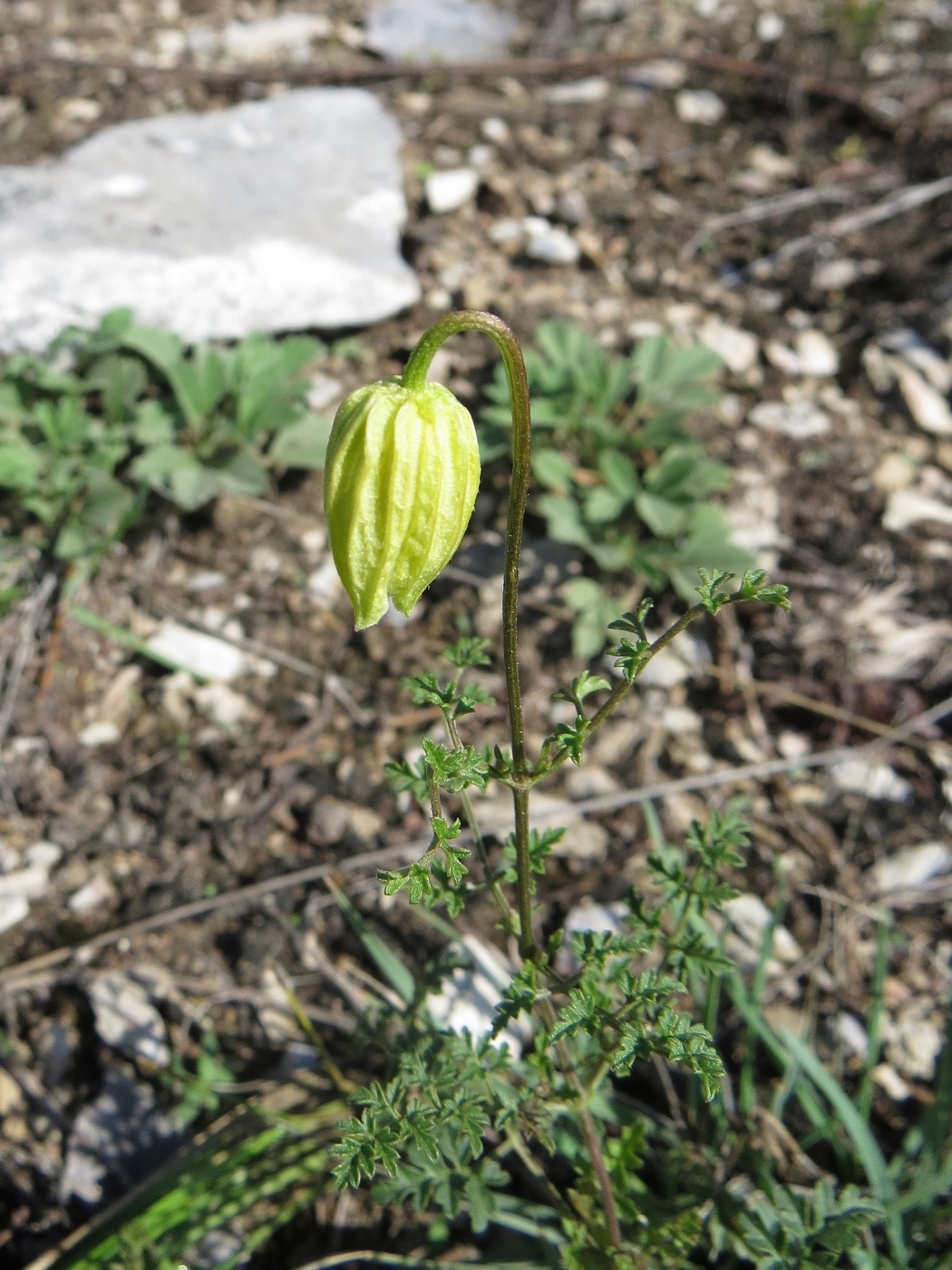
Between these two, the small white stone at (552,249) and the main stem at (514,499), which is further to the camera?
the small white stone at (552,249)

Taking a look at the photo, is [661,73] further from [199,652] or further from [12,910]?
[12,910]

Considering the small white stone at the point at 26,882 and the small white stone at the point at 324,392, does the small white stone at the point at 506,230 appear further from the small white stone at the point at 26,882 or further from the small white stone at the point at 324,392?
the small white stone at the point at 26,882

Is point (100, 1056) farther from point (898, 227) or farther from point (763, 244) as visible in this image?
point (898, 227)

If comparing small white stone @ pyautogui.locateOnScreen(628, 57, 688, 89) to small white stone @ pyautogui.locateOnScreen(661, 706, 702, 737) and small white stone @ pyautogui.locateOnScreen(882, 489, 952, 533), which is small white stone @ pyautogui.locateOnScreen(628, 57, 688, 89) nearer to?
small white stone @ pyautogui.locateOnScreen(882, 489, 952, 533)

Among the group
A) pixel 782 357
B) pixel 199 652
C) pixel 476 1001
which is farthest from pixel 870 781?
pixel 199 652

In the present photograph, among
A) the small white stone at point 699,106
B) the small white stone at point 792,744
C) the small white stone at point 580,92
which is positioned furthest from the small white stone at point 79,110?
the small white stone at point 792,744
